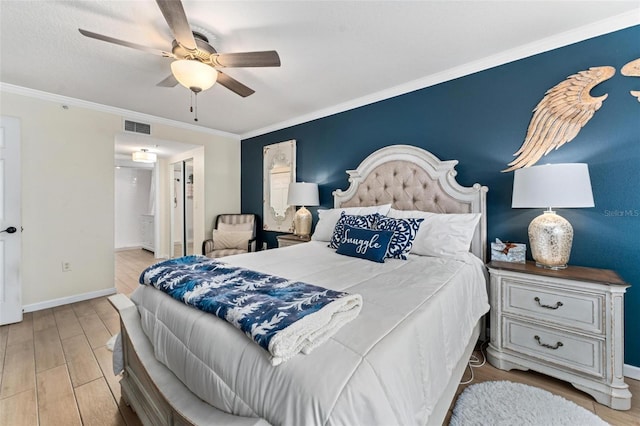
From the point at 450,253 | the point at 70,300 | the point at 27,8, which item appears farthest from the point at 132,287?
the point at 450,253

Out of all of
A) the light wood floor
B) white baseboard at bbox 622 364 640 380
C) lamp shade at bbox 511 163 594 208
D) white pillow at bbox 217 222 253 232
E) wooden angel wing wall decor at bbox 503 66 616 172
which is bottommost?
the light wood floor

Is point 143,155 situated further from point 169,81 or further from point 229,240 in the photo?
point 169,81

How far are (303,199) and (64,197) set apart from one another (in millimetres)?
2887

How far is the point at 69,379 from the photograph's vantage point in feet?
6.08

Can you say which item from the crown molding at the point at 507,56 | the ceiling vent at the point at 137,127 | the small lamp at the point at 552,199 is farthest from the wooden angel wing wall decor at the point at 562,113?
the ceiling vent at the point at 137,127

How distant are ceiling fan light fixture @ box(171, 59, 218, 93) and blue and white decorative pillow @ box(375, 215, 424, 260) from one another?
5.84 ft

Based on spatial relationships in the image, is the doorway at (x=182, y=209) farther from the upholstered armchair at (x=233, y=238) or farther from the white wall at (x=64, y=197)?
the white wall at (x=64, y=197)

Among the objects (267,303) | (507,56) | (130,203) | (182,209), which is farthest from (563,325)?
(130,203)

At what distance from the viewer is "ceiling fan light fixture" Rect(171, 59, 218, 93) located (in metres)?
1.85

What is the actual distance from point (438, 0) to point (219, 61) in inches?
60.0

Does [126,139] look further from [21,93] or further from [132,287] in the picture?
[132,287]

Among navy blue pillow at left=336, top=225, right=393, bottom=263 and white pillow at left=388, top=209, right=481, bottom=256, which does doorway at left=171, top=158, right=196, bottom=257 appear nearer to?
navy blue pillow at left=336, top=225, right=393, bottom=263

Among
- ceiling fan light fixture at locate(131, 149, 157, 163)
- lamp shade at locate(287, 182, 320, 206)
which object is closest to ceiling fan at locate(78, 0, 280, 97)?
lamp shade at locate(287, 182, 320, 206)

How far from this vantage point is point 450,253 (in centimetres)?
210
